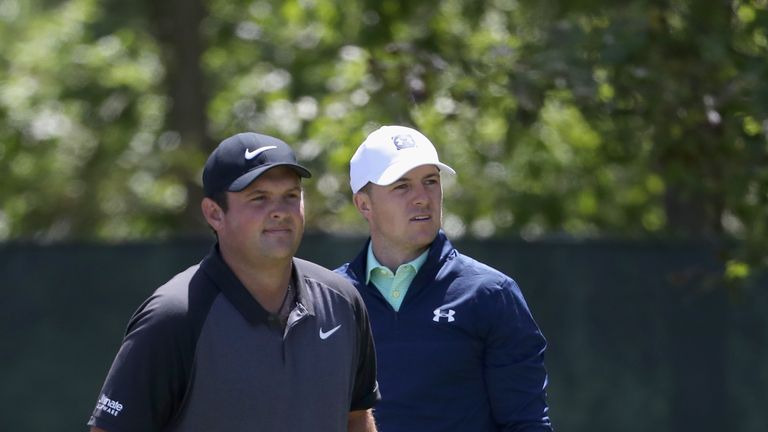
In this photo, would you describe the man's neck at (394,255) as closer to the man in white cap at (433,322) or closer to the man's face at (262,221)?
the man in white cap at (433,322)

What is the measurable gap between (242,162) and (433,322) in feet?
2.98

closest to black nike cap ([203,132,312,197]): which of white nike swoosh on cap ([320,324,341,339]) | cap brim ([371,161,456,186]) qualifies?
white nike swoosh on cap ([320,324,341,339])

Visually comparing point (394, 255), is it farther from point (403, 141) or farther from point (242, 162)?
point (242, 162)

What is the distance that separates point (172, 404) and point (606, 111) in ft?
14.2

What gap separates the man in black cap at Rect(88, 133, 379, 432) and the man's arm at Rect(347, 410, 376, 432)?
0.19 m

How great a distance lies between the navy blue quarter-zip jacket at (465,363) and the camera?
3742 mm

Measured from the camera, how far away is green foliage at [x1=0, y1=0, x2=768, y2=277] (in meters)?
6.84

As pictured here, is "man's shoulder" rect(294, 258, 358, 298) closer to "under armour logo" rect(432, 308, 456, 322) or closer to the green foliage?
"under armour logo" rect(432, 308, 456, 322)

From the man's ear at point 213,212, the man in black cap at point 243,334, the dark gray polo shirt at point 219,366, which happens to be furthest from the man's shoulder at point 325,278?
the man's ear at point 213,212

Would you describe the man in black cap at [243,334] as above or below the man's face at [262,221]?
below

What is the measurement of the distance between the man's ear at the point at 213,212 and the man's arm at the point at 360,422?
0.65 m

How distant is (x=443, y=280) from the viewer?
3885 mm

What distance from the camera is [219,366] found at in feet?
9.96

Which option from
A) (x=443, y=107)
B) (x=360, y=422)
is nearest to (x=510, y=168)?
(x=443, y=107)
